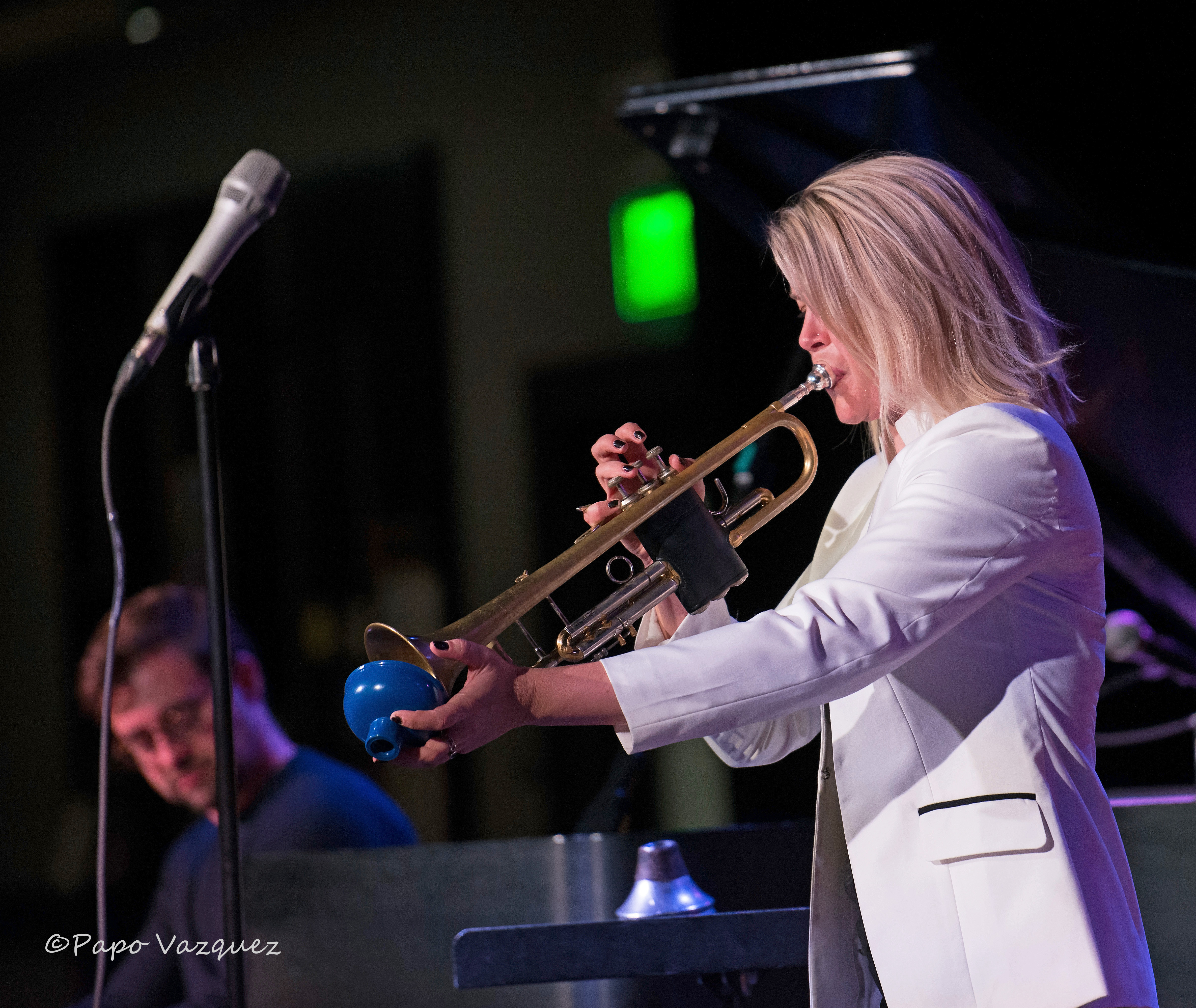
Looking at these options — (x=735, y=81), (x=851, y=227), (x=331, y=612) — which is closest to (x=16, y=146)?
(x=331, y=612)

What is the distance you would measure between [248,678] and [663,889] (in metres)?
1.20

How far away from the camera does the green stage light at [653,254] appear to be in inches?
160

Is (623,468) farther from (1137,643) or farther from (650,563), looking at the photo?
(1137,643)

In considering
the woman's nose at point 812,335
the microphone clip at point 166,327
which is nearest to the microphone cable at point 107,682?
the microphone clip at point 166,327

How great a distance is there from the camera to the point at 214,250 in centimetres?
145

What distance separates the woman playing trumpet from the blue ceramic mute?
19mm

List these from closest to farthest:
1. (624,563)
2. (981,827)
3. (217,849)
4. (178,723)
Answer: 1. (981,827)
2. (624,563)
3. (217,849)
4. (178,723)

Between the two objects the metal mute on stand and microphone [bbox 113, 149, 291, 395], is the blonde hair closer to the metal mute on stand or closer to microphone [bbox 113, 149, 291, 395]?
microphone [bbox 113, 149, 291, 395]

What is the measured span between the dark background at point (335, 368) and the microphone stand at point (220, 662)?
2529 mm

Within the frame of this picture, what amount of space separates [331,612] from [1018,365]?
3.46 meters

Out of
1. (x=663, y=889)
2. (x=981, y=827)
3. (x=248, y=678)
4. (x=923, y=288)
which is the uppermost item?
(x=923, y=288)

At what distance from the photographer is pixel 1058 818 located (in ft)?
3.69

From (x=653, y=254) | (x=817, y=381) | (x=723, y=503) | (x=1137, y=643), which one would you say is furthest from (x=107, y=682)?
(x=653, y=254)

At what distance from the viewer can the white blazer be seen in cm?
103
